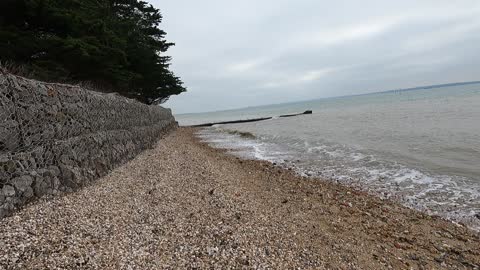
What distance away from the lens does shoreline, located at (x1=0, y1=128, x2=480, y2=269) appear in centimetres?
349

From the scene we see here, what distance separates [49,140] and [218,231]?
143 inches

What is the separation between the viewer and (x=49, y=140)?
216 inches

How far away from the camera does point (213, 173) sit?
852 cm

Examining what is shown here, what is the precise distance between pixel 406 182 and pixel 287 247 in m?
6.17

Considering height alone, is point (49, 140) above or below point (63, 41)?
below

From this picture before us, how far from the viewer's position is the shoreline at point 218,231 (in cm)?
349

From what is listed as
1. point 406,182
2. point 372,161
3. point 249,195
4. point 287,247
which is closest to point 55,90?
point 249,195

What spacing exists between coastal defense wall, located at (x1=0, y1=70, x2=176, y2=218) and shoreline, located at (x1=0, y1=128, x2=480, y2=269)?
0.32 m

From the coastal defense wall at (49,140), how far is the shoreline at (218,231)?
320 millimetres

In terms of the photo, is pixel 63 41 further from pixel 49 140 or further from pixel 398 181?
pixel 398 181

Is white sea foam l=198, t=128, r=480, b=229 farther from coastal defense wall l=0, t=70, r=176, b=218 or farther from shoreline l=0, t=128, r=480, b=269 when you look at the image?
coastal defense wall l=0, t=70, r=176, b=218

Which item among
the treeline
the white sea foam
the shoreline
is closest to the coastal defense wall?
the shoreline

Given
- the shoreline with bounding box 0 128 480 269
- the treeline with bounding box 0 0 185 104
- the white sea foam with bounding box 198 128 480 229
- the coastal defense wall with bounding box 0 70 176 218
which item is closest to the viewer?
the shoreline with bounding box 0 128 480 269

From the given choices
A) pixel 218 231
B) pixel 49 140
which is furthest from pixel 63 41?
pixel 218 231
